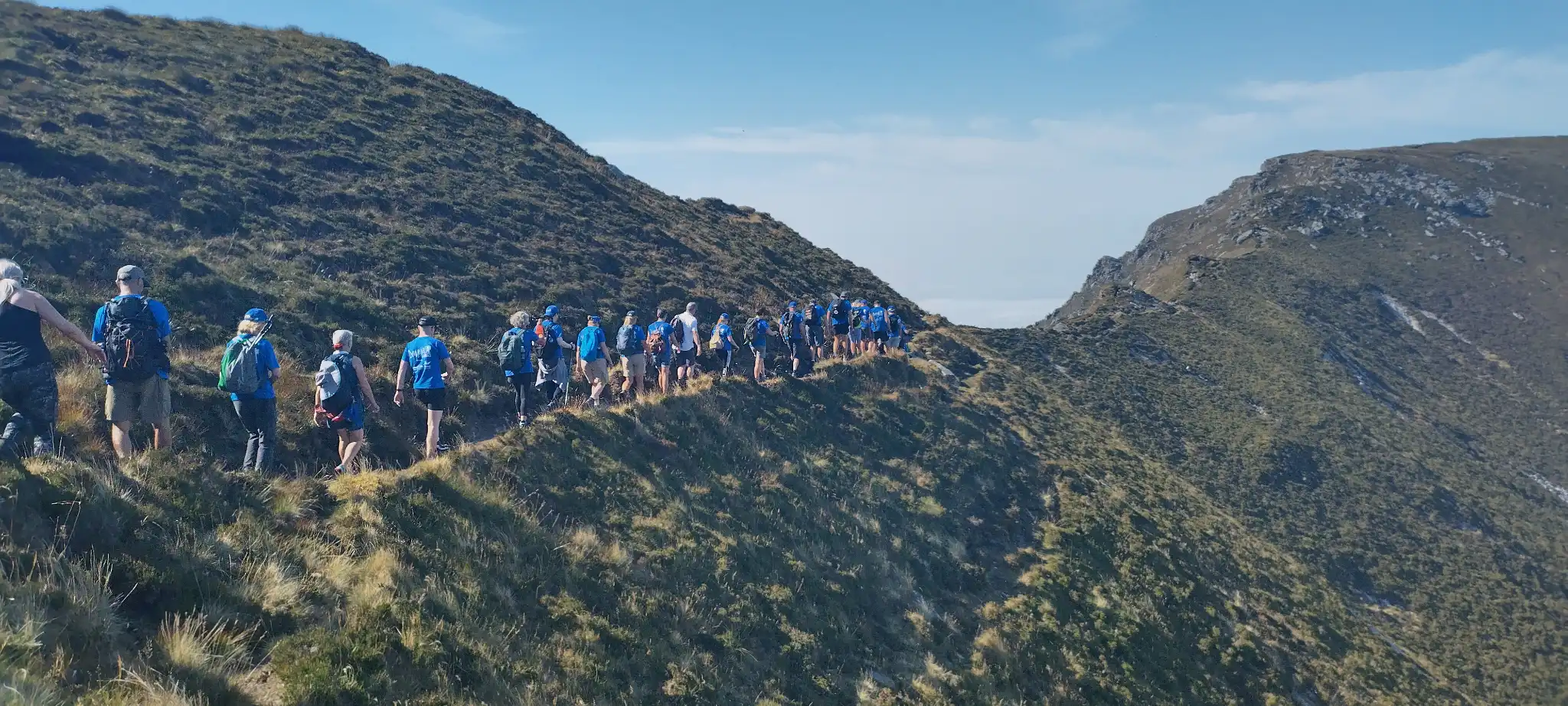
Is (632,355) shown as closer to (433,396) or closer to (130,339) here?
(433,396)

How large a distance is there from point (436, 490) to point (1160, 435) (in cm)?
3862

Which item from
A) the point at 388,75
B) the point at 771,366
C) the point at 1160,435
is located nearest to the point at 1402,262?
the point at 1160,435

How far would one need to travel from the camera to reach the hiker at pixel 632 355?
51.2 feet

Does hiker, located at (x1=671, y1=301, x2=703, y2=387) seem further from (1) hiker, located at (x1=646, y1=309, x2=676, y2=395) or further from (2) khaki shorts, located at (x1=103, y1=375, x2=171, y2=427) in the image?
(2) khaki shorts, located at (x1=103, y1=375, x2=171, y2=427)

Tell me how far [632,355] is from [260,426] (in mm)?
7446

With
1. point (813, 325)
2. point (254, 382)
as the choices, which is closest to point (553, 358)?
point (254, 382)

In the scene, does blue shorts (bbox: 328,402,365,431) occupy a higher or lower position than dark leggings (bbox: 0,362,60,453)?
lower

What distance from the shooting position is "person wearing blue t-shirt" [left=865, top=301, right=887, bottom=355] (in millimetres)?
26219

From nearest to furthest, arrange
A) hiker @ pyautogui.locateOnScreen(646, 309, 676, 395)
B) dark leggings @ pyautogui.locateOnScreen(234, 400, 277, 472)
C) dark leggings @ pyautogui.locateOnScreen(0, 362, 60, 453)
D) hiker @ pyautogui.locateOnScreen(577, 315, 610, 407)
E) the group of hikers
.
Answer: dark leggings @ pyautogui.locateOnScreen(0, 362, 60, 453)
the group of hikers
dark leggings @ pyautogui.locateOnScreen(234, 400, 277, 472)
hiker @ pyautogui.locateOnScreen(577, 315, 610, 407)
hiker @ pyautogui.locateOnScreen(646, 309, 676, 395)

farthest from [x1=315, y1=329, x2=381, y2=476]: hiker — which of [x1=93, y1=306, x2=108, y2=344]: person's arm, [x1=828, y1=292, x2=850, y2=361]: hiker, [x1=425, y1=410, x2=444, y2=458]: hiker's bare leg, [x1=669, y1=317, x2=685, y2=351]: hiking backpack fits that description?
[x1=828, y1=292, x2=850, y2=361]: hiker

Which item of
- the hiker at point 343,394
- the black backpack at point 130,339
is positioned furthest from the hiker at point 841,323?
the black backpack at point 130,339

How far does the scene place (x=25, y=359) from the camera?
7176 mm

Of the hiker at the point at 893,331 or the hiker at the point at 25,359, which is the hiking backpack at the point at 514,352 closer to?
the hiker at the point at 25,359

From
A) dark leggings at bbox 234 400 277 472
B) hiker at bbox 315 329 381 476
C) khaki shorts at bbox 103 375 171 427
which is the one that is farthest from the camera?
hiker at bbox 315 329 381 476
